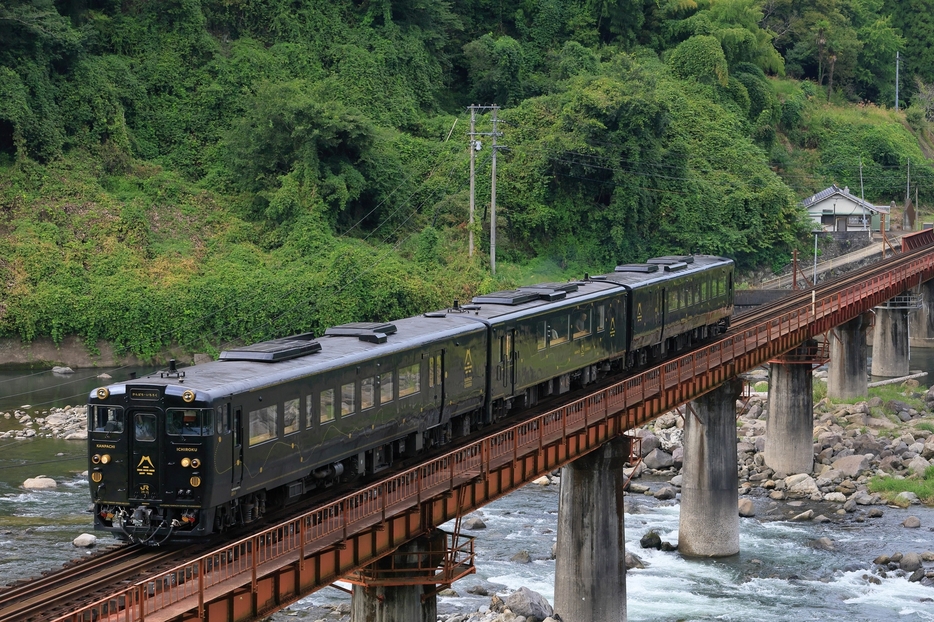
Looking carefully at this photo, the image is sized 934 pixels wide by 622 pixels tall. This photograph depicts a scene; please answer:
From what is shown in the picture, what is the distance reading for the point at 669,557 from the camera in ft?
131

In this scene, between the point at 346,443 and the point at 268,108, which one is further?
the point at 268,108

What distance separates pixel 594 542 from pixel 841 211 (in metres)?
63.8

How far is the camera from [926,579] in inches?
1452

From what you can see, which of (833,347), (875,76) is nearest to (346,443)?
(833,347)

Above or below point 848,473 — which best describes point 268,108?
above

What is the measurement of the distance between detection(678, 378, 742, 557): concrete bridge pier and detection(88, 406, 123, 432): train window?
78.1ft

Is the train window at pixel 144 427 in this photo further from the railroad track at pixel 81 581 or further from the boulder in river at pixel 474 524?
the boulder in river at pixel 474 524

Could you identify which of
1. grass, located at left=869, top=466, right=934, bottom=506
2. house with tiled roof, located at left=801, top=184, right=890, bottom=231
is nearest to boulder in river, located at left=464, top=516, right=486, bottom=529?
grass, located at left=869, top=466, right=934, bottom=506

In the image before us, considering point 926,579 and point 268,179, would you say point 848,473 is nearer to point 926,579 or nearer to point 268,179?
point 926,579

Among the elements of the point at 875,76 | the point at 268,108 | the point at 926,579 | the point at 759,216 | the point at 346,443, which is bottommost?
the point at 926,579

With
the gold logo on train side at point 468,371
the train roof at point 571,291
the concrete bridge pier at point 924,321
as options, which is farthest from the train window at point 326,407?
the concrete bridge pier at point 924,321

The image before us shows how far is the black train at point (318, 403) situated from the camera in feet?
66.8

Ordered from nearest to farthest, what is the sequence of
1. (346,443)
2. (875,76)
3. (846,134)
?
(346,443)
(846,134)
(875,76)

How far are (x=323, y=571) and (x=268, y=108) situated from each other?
176 feet
